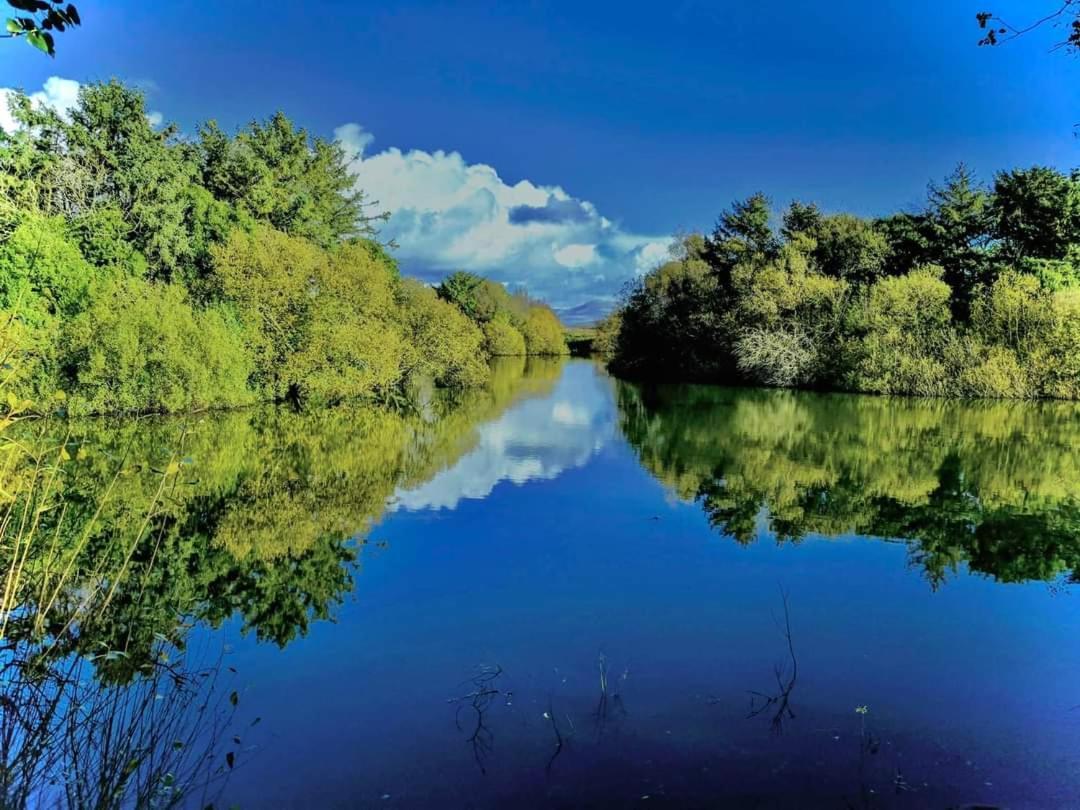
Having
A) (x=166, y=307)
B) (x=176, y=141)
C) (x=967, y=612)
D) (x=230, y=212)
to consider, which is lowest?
(x=967, y=612)

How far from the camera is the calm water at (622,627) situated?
5.27 meters

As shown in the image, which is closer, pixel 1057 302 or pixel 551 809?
pixel 551 809

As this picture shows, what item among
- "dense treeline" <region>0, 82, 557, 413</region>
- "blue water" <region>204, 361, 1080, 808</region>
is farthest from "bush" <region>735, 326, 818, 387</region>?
"blue water" <region>204, 361, 1080, 808</region>

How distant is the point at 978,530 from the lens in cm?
1234

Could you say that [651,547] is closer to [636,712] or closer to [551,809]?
[636,712]

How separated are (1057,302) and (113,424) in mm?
39792

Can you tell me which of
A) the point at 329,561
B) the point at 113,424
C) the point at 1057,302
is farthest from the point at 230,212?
the point at 1057,302

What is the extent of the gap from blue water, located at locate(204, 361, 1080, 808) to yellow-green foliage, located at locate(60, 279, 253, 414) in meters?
16.5

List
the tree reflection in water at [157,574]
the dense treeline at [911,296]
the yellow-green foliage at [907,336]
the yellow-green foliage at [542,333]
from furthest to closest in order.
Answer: the yellow-green foliage at [542,333] → the yellow-green foliage at [907,336] → the dense treeline at [911,296] → the tree reflection in water at [157,574]

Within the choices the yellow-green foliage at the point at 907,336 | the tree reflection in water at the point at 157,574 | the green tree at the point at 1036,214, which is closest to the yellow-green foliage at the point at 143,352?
the tree reflection in water at the point at 157,574

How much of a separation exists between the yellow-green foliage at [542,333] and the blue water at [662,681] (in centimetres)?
9510

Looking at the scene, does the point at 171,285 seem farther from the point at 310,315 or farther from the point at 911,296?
the point at 911,296

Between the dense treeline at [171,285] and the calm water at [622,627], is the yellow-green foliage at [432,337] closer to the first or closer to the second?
the dense treeline at [171,285]

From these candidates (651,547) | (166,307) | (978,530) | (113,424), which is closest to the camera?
(651,547)
